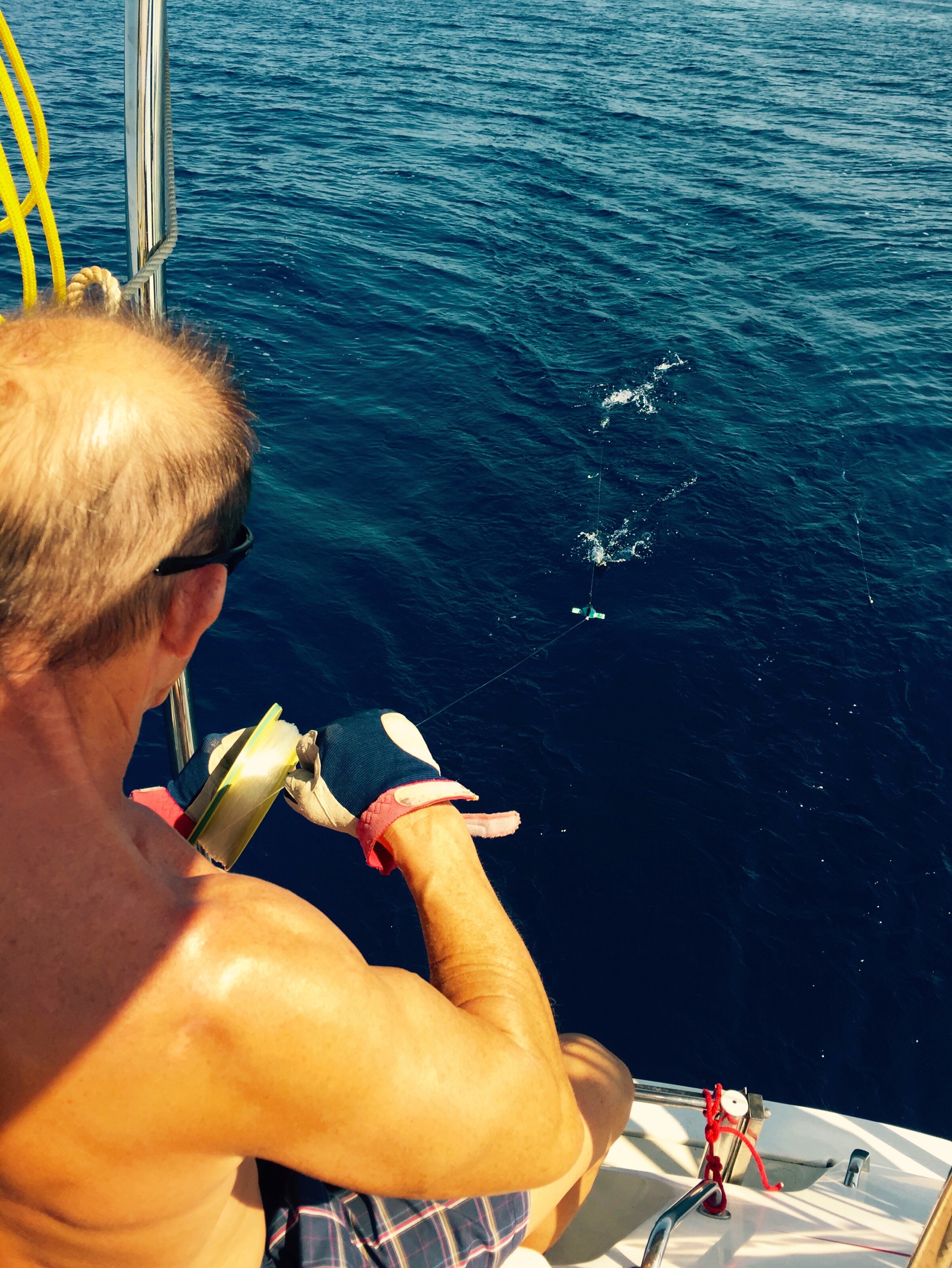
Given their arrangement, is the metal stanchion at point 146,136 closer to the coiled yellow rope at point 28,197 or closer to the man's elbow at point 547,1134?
the coiled yellow rope at point 28,197

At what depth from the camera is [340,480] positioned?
11.7 meters

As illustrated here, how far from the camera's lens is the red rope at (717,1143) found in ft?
9.20

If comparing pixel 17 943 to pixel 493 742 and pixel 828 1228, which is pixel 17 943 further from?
pixel 493 742

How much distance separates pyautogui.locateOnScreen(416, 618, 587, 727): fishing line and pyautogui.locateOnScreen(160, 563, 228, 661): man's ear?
23.8 ft

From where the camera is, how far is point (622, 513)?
11.2m

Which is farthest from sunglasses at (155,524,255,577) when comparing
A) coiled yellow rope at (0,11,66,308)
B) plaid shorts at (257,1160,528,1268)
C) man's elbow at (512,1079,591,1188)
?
plaid shorts at (257,1160,528,1268)

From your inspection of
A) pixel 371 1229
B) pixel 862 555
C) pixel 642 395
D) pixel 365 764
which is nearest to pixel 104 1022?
pixel 365 764

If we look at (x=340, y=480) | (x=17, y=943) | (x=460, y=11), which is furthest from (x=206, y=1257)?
(x=460, y=11)

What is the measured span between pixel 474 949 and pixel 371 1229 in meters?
0.82

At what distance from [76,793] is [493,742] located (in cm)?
771

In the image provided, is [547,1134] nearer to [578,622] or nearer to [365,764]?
[365,764]

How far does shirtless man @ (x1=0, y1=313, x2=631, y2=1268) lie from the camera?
1.06m

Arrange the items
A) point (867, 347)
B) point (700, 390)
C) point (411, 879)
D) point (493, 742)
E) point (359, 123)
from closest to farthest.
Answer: point (411, 879) < point (493, 742) < point (700, 390) < point (867, 347) < point (359, 123)

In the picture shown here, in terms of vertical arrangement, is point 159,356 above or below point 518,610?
above
